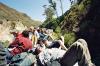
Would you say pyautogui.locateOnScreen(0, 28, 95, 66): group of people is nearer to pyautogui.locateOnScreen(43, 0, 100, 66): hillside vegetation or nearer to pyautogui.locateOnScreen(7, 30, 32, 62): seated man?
pyautogui.locateOnScreen(7, 30, 32, 62): seated man

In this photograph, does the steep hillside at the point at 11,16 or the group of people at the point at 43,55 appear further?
the steep hillside at the point at 11,16

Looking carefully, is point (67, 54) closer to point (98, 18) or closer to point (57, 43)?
point (57, 43)

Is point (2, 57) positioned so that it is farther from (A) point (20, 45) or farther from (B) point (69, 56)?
(B) point (69, 56)

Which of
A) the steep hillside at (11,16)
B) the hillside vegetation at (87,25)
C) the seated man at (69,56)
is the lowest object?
the seated man at (69,56)

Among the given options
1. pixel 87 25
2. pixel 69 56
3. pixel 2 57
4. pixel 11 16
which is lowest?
pixel 69 56

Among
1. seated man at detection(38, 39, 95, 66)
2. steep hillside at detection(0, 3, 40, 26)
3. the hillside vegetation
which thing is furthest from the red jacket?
steep hillside at detection(0, 3, 40, 26)

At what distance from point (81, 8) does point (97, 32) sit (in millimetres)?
4355

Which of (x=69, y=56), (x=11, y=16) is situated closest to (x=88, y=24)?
(x=69, y=56)

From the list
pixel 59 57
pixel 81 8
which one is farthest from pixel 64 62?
pixel 81 8

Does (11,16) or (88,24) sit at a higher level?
(11,16)

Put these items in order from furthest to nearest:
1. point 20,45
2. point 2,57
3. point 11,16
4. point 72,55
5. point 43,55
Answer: point 11,16 → point 20,45 → point 43,55 → point 72,55 → point 2,57

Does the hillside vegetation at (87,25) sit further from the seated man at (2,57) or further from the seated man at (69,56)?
the seated man at (2,57)

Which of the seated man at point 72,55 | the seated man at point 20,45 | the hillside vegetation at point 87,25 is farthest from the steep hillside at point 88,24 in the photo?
the seated man at point 20,45

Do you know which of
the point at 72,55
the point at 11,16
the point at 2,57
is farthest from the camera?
the point at 11,16
